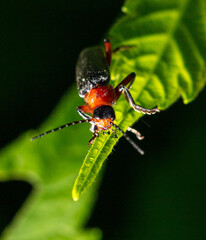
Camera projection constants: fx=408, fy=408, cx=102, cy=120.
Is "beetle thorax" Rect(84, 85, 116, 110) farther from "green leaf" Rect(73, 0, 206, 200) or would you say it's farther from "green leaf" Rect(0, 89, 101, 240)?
"green leaf" Rect(73, 0, 206, 200)

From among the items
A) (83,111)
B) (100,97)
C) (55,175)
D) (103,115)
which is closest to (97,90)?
(100,97)

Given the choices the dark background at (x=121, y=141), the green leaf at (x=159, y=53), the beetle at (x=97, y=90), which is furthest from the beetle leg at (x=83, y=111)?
the green leaf at (x=159, y=53)

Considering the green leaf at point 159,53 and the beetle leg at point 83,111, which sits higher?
the green leaf at point 159,53

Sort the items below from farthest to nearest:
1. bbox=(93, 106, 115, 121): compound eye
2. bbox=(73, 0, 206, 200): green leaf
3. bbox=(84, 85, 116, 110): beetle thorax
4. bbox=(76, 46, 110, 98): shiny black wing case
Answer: bbox=(76, 46, 110, 98): shiny black wing case, bbox=(84, 85, 116, 110): beetle thorax, bbox=(93, 106, 115, 121): compound eye, bbox=(73, 0, 206, 200): green leaf

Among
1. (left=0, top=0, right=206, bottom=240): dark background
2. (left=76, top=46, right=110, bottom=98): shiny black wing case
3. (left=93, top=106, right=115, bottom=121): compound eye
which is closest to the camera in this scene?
(left=93, top=106, right=115, bottom=121): compound eye

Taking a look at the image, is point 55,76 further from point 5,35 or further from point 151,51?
point 151,51

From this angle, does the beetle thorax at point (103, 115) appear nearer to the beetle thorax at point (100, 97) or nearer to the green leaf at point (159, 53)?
the beetle thorax at point (100, 97)

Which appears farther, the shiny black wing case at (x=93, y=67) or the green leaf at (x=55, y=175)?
the shiny black wing case at (x=93, y=67)

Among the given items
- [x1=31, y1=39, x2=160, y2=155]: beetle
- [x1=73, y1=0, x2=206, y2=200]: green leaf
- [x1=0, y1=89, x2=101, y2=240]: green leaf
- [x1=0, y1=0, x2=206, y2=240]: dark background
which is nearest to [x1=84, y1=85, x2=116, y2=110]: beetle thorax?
[x1=31, y1=39, x2=160, y2=155]: beetle
